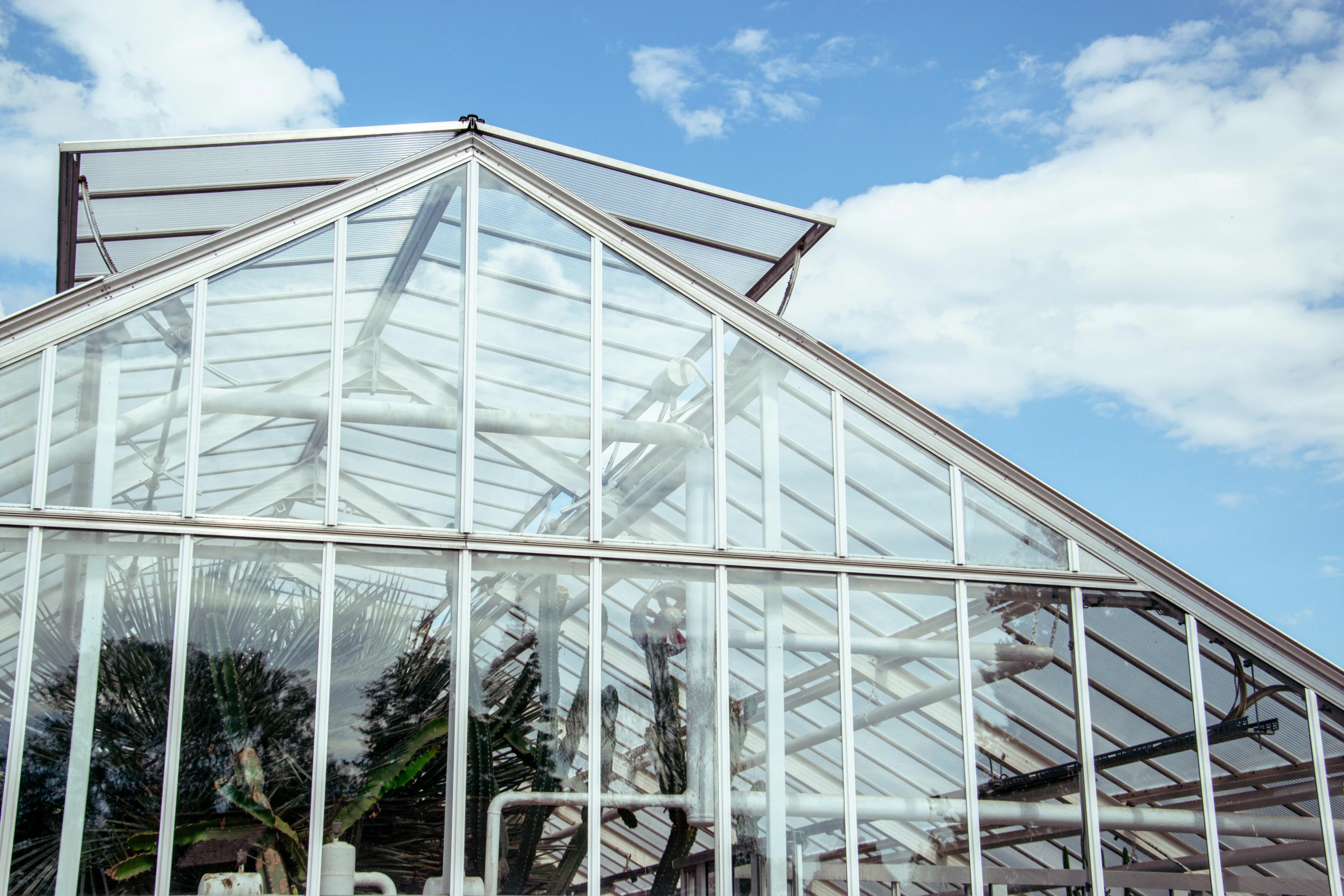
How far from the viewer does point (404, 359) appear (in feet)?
28.6

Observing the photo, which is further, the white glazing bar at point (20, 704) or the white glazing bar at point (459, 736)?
the white glazing bar at point (459, 736)

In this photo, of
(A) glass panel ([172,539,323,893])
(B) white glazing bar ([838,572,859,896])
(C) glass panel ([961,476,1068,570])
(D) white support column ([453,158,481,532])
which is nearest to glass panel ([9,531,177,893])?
(A) glass panel ([172,539,323,893])

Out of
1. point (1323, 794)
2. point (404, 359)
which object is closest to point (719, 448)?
point (404, 359)

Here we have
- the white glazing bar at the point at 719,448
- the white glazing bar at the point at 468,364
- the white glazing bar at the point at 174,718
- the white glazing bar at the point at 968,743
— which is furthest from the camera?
the white glazing bar at the point at 719,448

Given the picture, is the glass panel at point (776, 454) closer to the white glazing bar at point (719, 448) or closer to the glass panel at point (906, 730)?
the white glazing bar at point (719, 448)

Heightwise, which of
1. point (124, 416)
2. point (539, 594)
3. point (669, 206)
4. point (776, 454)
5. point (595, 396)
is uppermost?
point (669, 206)

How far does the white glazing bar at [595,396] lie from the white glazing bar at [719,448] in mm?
901

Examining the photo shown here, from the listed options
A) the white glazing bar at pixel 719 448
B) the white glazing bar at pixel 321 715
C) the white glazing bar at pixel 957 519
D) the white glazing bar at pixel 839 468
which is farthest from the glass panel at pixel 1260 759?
the white glazing bar at pixel 321 715

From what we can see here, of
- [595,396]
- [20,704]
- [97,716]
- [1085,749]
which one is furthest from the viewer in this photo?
[1085,749]

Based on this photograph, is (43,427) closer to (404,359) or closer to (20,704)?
(20,704)

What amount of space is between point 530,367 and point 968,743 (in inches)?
172

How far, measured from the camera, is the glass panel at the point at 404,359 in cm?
836

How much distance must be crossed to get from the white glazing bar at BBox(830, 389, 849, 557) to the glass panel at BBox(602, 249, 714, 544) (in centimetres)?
101

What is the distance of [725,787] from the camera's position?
834cm
